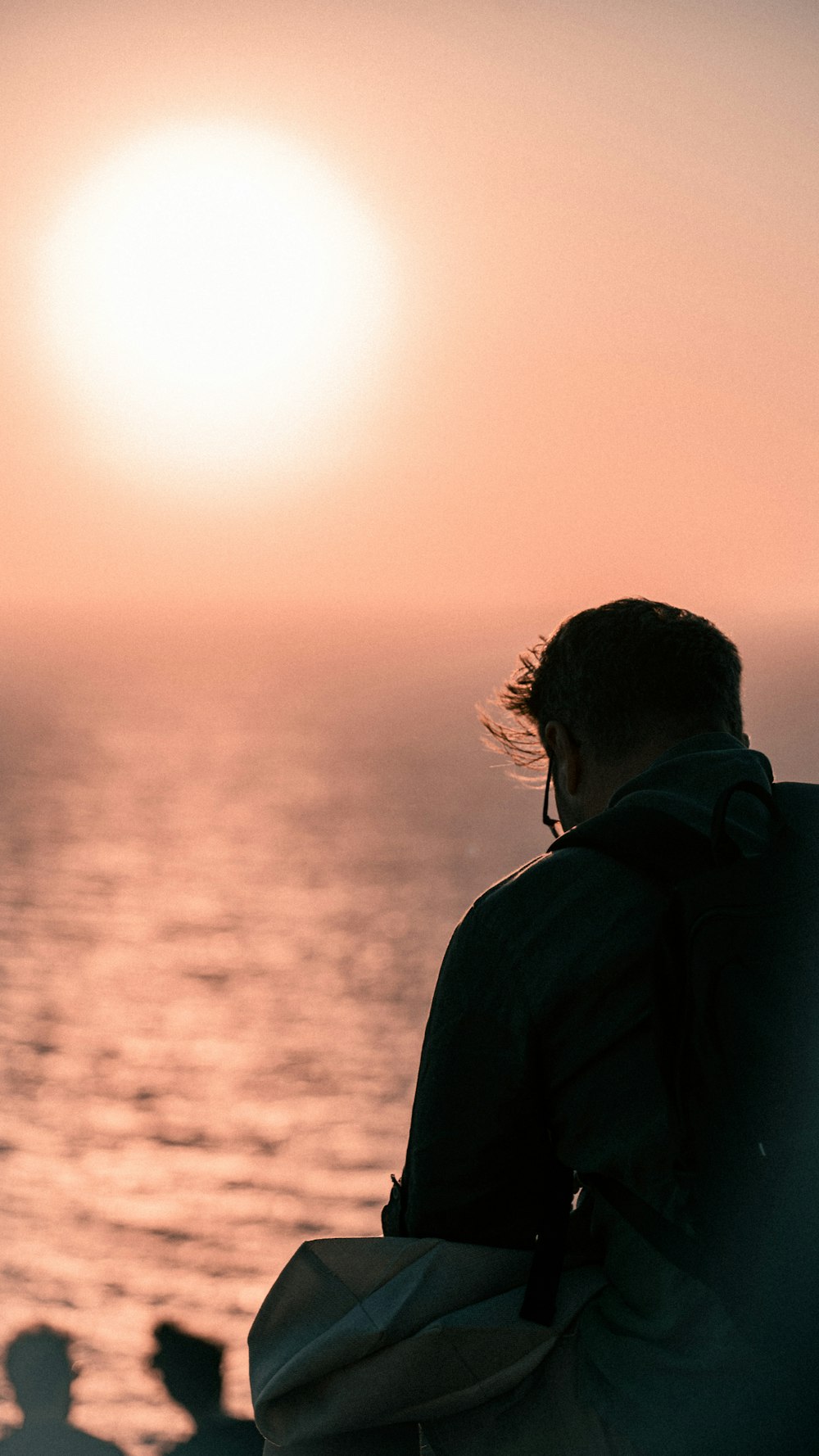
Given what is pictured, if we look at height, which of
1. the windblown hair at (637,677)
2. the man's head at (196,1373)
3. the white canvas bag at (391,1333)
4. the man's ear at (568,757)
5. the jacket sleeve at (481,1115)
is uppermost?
the windblown hair at (637,677)

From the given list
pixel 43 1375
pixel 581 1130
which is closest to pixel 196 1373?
pixel 581 1130

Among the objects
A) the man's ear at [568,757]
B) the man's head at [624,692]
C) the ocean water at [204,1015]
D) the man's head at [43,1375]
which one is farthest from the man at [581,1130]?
the man's head at [43,1375]

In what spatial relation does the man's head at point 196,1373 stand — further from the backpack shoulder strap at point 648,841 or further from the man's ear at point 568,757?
the backpack shoulder strap at point 648,841

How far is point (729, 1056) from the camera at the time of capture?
171 cm

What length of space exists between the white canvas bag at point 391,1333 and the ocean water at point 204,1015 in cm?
128

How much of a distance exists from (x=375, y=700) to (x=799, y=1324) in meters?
181

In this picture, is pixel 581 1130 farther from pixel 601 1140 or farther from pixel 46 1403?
pixel 46 1403

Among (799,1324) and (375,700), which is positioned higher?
(375,700)

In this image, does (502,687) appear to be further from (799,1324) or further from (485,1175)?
(799,1324)

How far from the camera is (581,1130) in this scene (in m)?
1.91

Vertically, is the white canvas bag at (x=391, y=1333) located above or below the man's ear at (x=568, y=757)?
below

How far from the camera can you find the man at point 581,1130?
182 centimetres

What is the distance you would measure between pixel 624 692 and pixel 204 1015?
169 ft

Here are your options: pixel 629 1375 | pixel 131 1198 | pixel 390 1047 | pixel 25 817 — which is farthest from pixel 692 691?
pixel 25 817
